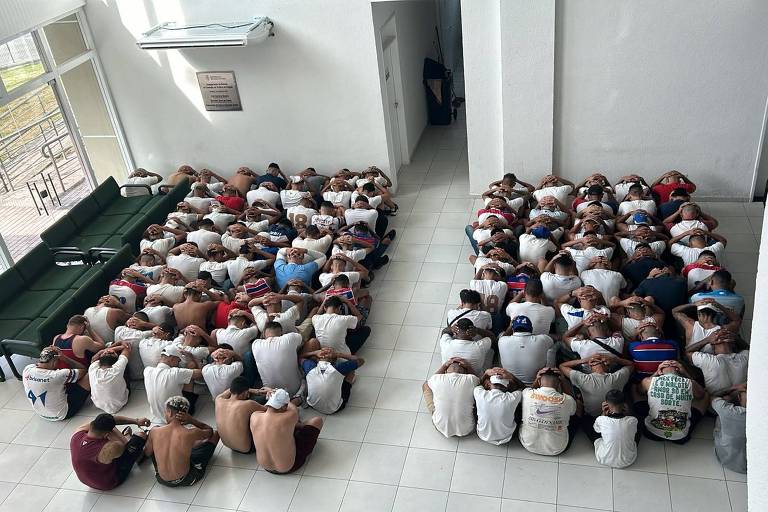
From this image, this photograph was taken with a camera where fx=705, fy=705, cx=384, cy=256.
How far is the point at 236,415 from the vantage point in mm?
6035

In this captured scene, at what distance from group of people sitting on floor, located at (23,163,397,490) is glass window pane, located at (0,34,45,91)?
264cm

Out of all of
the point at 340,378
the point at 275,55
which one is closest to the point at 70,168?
the point at 275,55

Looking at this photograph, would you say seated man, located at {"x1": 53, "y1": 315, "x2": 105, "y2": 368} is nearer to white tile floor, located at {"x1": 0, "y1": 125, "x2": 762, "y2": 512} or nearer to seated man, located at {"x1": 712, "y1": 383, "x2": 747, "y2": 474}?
white tile floor, located at {"x1": 0, "y1": 125, "x2": 762, "y2": 512}

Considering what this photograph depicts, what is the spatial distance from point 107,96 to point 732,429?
9.50 metres

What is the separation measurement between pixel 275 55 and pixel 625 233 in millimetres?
5380

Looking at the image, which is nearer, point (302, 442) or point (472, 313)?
point (302, 442)

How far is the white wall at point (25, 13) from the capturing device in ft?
28.4

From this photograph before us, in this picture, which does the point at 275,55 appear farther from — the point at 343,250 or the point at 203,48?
the point at 343,250

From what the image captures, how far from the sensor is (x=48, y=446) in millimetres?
6746

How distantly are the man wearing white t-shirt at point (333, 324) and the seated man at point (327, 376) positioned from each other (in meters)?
0.13

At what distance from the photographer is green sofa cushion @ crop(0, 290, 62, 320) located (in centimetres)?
798

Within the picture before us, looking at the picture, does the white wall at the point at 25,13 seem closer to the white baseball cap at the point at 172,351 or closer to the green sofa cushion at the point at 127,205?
the green sofa cushion at the point at 127,205

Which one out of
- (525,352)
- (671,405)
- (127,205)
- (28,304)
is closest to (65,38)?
(127,205)

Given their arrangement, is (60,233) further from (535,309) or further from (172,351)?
(535,309)
